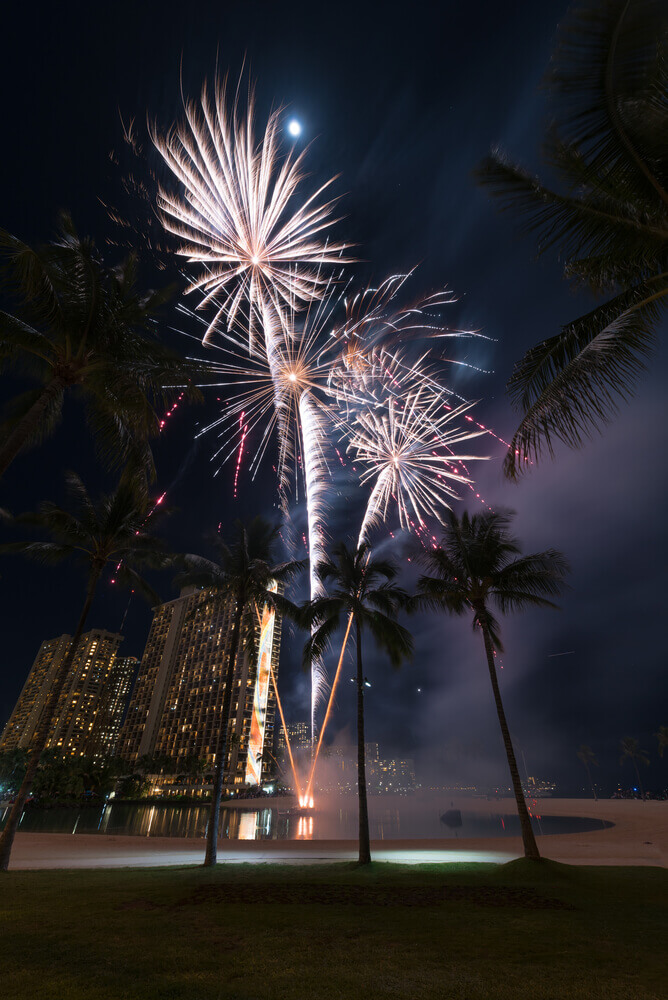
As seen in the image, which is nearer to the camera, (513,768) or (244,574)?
(513,768)

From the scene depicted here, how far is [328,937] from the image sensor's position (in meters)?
7.56

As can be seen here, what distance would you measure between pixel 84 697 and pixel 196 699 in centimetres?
3904

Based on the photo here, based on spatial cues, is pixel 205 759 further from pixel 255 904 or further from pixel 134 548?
pixel 255 904

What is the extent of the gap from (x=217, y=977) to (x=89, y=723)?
552ft

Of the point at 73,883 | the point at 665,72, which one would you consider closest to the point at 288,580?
the point at 73,883

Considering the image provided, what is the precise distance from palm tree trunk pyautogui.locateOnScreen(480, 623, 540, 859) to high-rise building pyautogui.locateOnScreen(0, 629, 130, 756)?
488 feet

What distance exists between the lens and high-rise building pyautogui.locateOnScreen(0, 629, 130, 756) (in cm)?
13888

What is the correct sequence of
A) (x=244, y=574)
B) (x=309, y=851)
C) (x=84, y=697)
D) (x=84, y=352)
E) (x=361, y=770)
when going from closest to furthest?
(x=84, y=352), (x=361, y=770), (x=244, y=574), (x=309, y=851), (x=84, y=697)

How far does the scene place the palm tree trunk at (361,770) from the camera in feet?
54.9

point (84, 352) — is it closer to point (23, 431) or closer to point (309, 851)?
point (23, 431)

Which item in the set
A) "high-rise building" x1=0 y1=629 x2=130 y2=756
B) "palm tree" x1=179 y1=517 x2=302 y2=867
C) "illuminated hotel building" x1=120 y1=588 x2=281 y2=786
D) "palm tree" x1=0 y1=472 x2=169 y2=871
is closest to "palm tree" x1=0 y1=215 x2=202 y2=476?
"palm tree" x1=0 y1=472 x2=169 y2=871

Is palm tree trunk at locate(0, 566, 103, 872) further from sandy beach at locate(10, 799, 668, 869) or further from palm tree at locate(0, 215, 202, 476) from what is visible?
palm tree at locate(0, 215, 202, 476)

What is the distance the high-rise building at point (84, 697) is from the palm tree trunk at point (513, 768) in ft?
488

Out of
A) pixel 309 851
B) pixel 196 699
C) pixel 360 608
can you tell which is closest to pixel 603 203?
pixel 360 608
